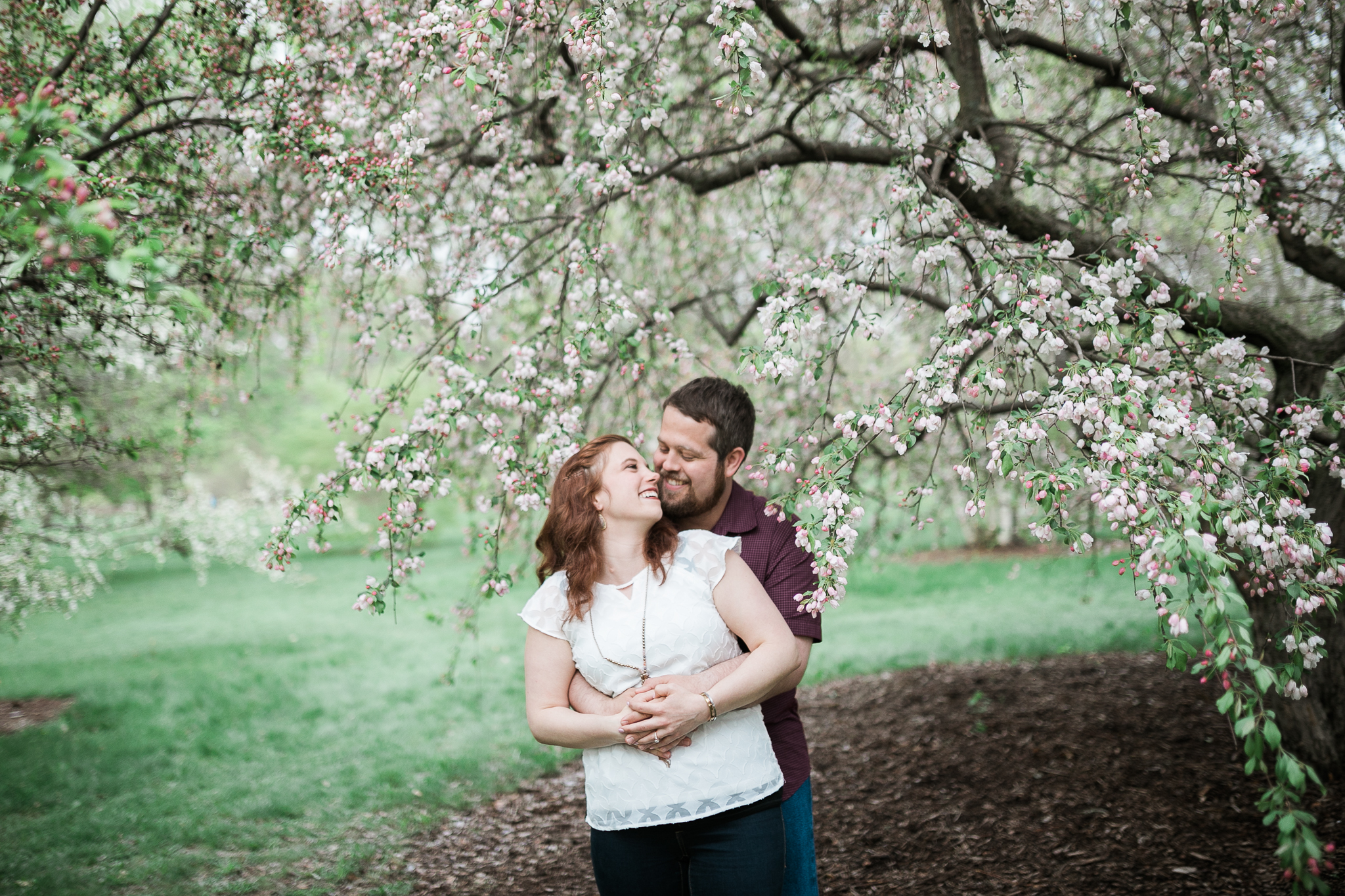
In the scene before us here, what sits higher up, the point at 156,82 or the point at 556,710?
the point at 156,82

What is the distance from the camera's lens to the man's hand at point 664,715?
6.41 feet

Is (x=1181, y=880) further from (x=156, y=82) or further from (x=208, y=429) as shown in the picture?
(x=208, y=429)

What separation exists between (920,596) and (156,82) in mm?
10270

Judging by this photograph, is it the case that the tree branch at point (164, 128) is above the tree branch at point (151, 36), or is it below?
below

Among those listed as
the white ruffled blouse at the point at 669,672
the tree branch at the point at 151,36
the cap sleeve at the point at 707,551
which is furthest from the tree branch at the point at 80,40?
the cap sleeve at the point at 707,551

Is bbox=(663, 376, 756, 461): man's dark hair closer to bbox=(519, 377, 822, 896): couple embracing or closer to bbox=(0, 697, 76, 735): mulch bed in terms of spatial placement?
bbox=(519, 377, 822, 896): couple embracing

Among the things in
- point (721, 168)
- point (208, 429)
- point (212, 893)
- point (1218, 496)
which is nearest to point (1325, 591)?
point (1218, 496)

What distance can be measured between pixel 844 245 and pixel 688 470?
3.51 meters

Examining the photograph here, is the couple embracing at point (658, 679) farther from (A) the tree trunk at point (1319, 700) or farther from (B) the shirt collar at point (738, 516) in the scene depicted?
(A) the tree trunk at point (1319, 700)

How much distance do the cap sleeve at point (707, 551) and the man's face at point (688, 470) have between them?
0.26 m

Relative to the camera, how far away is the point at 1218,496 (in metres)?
2.33

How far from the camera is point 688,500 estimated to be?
100 inches

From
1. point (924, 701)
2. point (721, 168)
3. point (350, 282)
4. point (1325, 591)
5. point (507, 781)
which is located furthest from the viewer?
point (924, 701)

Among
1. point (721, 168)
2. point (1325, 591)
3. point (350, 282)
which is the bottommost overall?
point (1325, 591)
